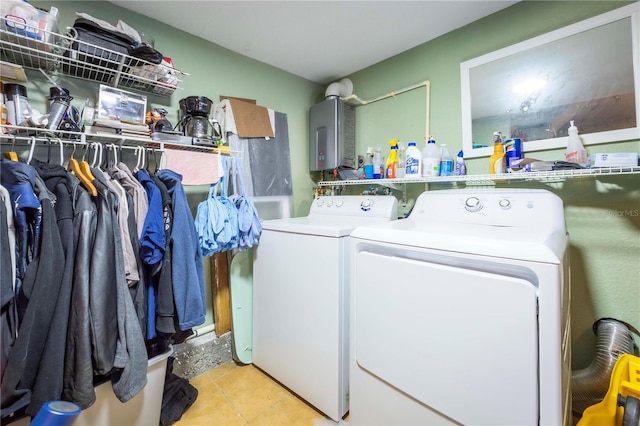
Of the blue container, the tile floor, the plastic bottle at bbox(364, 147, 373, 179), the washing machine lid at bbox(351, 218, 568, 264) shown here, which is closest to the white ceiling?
the plastic bottle at bbox(364, 147, 373, 179)

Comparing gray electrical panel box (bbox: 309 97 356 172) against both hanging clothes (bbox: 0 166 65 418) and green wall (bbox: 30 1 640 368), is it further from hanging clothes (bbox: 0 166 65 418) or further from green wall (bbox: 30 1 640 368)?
hanging clothes (bbox: 0 166 65 418)

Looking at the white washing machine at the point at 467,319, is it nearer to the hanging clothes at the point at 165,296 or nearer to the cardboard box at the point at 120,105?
the hanging clothes at the point at 165,296

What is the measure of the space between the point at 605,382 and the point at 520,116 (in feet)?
4.51

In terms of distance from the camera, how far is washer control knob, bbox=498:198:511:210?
4.11 ft

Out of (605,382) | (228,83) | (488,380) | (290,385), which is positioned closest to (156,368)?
(290,385)

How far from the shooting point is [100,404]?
3.58 feet

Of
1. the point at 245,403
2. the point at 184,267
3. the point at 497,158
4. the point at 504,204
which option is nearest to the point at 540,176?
the point at 504,204

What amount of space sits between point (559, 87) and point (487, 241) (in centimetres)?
117

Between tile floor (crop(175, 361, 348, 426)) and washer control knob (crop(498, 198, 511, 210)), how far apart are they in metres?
1.35

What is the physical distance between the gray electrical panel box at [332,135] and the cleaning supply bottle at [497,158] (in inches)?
41.9

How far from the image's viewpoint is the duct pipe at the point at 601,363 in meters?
1.22

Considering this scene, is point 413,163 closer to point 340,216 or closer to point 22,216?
point 340,216

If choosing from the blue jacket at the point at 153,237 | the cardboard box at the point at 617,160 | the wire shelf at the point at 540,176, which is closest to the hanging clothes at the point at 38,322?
the blue jacket at the point at 153,237

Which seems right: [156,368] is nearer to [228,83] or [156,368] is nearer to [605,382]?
[228,83]
